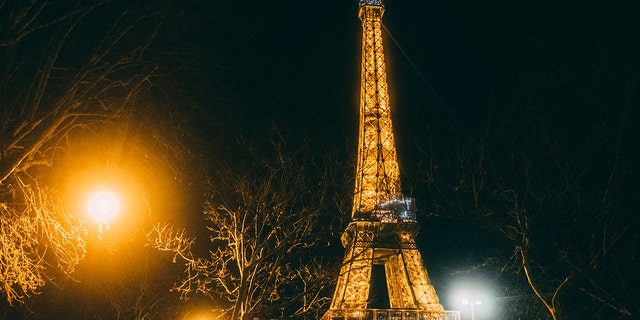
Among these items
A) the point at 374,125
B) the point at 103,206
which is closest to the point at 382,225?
the point at 374,125

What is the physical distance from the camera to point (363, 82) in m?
31.6

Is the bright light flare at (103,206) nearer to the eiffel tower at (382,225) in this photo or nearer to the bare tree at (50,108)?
the bare tree at (50,108)

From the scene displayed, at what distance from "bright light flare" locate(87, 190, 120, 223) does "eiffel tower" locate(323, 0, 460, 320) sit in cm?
1758

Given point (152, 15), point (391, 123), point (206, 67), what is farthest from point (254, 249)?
point (391, 123)

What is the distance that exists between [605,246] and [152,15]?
918cm

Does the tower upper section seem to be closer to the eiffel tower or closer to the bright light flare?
the eiffel tower

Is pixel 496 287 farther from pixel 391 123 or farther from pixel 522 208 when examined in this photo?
pixel 391 123

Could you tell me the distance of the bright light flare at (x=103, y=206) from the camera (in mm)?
7988

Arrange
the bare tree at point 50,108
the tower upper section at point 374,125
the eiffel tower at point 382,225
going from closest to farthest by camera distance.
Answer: the bare tree at point 50,108 → the eiffel tower at point 382,225 → the tower upper section at point 374,125

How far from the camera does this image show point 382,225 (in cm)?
2620

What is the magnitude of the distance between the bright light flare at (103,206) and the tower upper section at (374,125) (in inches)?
840

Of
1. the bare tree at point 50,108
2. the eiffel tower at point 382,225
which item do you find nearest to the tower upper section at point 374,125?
the eiffel tower at point 382,225

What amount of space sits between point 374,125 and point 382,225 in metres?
7.33

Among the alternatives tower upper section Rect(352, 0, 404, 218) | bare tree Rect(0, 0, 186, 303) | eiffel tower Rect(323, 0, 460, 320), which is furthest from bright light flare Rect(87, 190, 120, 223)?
tower upper section Rect(352, 0, 404, 218)
